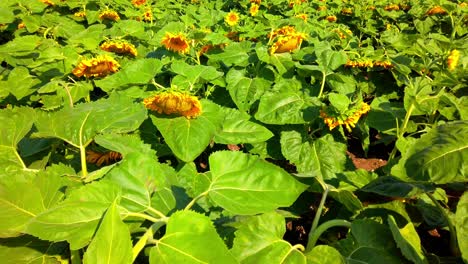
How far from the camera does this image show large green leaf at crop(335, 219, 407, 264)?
1.04 m

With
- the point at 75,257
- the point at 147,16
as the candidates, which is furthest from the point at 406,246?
the point at 147,16

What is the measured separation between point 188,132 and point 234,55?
3.95 ft

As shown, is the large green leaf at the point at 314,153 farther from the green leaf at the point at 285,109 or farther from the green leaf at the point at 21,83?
the green leaf at the point at 21,83

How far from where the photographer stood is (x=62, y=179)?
3.59ft

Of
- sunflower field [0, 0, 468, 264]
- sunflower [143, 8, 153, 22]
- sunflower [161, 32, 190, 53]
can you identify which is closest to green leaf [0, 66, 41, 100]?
sunflower field [0, 0, 468, 264]

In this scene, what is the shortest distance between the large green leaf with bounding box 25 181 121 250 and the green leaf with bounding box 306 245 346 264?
58 centimetres

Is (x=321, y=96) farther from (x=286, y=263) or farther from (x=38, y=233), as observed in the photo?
(x=38, y=233)

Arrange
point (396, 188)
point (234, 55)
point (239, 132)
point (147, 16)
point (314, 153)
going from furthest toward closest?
point (147, 16)
point (234, 55)
point (314, 153)
point (239, 132)
point (396, 188)

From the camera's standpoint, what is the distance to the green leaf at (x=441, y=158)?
949 mm

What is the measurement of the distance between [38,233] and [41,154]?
933 mm

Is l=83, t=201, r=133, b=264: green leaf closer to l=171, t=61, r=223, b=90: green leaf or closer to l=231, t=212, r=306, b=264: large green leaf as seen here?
l=231, t=212, r=306, b=264: large green leaf

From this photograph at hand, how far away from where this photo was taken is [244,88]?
96.4 inches

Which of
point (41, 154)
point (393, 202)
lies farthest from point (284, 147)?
point (41, 154)

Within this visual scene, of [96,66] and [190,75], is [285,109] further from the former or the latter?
[96,66]
